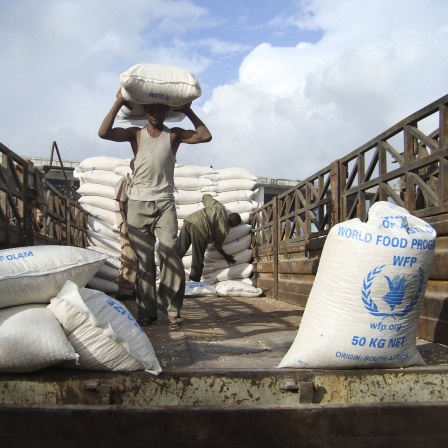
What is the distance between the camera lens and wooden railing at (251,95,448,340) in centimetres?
254

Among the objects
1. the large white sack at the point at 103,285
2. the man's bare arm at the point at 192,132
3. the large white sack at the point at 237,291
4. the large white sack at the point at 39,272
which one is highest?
the man's bare arm at the point at 192,132

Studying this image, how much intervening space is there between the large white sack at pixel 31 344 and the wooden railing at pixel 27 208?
1.81 m

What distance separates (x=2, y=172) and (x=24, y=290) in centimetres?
210

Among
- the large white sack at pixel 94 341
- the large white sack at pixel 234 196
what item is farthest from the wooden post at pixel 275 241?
the large white sack at pixel 94 341

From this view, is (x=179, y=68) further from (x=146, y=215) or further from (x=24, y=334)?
(x=24, y=334)

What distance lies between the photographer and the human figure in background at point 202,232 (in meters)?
6.89

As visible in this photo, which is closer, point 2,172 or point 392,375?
point 392,375

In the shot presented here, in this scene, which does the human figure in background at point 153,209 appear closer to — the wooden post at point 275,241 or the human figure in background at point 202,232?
the wooden post at point 275,241

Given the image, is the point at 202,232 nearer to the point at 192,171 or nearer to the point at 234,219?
the point at 234,219

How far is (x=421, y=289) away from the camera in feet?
6.27

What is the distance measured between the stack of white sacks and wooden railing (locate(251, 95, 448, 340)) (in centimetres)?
31

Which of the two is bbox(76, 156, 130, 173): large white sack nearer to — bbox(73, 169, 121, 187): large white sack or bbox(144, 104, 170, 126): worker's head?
bbox(73, 169, 121, 187): large white sack

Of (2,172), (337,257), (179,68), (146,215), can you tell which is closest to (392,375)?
(337,257)

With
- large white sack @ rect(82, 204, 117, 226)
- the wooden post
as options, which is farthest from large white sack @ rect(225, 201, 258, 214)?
large white sack @ rect(82, 204, 117, 226)
